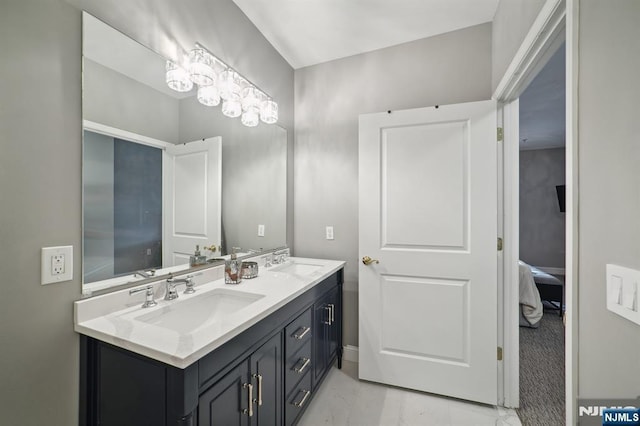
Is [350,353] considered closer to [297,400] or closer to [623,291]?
[297,400]

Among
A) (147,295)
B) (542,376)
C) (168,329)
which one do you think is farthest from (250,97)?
(542,376)

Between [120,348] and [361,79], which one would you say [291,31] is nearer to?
[361,79]

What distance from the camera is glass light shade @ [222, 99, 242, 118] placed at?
178 centimetres

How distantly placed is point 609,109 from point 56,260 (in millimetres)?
1736

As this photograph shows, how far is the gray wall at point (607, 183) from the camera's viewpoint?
63cm

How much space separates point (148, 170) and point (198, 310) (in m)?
0.73

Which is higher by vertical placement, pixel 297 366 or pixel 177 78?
pixel 177 78

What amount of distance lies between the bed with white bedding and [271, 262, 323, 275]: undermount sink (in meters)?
2.34

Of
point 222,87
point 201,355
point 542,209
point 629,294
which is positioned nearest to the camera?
point 629,294

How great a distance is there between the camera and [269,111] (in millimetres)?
2117

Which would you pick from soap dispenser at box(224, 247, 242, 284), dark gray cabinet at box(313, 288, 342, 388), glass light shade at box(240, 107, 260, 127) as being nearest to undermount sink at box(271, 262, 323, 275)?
dark gray cabinet at box(313, 288, 342, 388)

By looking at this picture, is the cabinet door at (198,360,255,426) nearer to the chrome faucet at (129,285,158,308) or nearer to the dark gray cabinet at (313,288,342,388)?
the chrome faucet at (129,285,158,308)

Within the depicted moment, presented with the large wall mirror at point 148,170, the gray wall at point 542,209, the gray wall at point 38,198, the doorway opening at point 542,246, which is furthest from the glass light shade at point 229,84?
the gray wall at point 542,209

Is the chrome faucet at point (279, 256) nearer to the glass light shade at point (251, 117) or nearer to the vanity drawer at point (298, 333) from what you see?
the vanity drawer at point (298, 333)
